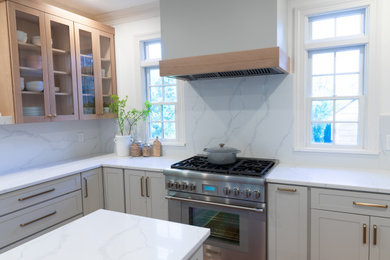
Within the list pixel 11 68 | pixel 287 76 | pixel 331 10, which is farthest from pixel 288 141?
pixel 11 68

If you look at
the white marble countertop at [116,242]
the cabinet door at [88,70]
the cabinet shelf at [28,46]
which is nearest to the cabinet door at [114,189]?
the cabinet door at [88,70]

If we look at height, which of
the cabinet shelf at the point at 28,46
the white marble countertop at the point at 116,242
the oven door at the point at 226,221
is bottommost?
the oven door at the point at 226,221

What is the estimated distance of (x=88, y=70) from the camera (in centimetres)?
302

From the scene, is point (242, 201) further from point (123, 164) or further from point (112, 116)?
point (112, 116)

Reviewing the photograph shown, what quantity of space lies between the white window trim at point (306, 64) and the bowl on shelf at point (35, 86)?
237 centimetres

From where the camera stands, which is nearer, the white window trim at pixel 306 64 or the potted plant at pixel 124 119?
the white window trim at pixel 306 64

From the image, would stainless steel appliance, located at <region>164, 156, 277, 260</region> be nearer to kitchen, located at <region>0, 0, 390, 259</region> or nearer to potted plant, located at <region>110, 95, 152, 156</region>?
kitchen, located at <region>0, 0, 390, 259</region>

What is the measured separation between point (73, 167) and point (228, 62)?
181 centimetres

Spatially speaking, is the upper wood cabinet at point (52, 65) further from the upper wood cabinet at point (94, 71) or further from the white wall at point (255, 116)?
the white wall at point (255, 116)

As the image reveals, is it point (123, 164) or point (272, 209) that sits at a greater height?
point (123, 164)

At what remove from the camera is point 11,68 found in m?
2.27

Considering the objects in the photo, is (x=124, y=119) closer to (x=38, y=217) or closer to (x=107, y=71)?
(x=107, y=71)

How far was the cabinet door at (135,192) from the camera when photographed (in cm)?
267

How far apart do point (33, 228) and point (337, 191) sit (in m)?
2.38
